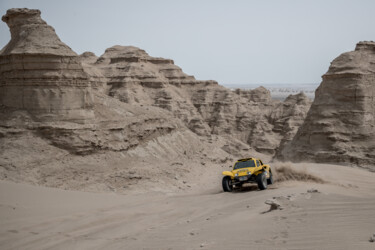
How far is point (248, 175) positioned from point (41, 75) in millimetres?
12205

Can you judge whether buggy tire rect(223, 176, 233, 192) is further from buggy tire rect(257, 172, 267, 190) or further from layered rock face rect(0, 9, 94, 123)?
layered rock face rect(0, 9, 94, 123)

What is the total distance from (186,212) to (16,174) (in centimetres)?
969

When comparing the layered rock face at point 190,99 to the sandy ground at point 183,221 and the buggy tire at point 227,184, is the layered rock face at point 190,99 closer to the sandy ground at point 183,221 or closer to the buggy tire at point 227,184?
Result: the buggy tire at point 227,184

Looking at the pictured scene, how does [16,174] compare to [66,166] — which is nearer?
[16,174]

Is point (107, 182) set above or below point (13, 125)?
below

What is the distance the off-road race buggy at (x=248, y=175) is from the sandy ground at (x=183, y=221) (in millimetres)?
799

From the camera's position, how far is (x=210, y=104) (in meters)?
56.9

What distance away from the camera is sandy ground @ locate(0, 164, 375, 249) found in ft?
21.5

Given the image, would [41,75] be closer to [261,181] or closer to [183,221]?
[261,181]

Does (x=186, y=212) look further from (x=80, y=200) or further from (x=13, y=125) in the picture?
(x=13, y=125)

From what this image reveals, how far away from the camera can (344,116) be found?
22000mm

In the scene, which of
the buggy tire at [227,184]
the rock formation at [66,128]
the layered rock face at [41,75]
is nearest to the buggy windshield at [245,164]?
the buggy tire at [227,184]

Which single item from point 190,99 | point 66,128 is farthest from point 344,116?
point 190,99

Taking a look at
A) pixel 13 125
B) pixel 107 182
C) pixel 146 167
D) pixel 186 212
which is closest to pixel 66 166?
pixel 107 182
